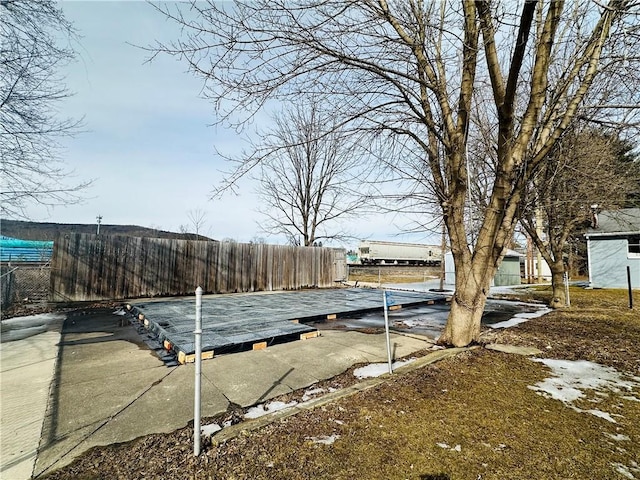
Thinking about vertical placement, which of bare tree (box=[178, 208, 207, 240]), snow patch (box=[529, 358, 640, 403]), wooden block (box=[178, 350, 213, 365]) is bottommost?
snow patch (box=[529, 358, 640, 403])

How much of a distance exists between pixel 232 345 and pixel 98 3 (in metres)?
5.56

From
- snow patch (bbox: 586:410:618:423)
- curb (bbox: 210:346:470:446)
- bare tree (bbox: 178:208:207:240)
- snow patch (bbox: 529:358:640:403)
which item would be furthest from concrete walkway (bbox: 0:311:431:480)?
bare tree (bbox: 178:208:207:240)

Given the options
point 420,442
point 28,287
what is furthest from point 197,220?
point 420,442

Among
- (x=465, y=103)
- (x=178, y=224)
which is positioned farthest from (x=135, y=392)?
(x=178, y=224)

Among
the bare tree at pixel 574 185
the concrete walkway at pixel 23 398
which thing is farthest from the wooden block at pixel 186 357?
the bare tree at pixel 574 185

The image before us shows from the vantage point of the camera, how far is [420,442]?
1963mm

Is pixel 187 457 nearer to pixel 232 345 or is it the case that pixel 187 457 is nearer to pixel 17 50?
pixel 232 345

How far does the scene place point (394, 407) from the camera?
2451 mm

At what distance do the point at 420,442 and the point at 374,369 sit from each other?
1.46m

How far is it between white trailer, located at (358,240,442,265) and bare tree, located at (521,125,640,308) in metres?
20.0

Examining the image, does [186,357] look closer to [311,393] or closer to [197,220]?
[311,393]

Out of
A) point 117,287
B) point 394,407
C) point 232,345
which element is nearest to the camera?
point 394,407

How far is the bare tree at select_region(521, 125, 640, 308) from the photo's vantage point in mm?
5553

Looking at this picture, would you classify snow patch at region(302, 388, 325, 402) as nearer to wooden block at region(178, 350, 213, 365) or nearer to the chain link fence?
wooden block at region(178, 350, 213, 365)
